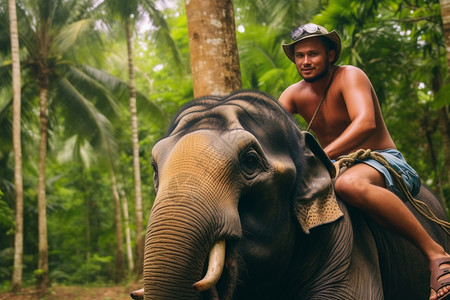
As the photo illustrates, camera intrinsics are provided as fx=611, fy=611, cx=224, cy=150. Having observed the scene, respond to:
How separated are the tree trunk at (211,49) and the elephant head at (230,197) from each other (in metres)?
1.78

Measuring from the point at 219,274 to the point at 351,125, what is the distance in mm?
1306

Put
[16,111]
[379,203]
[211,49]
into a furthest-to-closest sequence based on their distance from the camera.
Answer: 1. [16,111]
2. [211,49]
3. [379,203]

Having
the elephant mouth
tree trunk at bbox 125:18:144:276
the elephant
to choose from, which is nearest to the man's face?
the elephant

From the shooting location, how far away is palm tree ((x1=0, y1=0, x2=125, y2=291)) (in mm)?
20109

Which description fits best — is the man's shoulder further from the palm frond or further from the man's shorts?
the palm frond

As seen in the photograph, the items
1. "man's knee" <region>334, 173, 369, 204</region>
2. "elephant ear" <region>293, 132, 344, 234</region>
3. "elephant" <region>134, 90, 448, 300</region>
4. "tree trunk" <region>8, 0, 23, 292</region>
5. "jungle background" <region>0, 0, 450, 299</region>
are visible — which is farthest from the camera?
"tree trunk" <region>8, 0, 23, 292</region>

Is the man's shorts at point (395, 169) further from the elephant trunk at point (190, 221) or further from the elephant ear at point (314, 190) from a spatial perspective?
the elephant trunk at point (190, 221)

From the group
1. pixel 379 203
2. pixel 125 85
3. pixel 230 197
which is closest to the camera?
pixel 230 197

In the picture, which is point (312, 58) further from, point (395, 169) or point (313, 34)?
point (395, 169)

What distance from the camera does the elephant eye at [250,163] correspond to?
2.63 meters

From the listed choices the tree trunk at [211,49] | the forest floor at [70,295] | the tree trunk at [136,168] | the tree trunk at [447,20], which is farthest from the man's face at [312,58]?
the tree trunk at [136,168]

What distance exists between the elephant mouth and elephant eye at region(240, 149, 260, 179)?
0.34m

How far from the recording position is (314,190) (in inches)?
A: 115

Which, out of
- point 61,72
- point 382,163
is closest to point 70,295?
point 61,72
